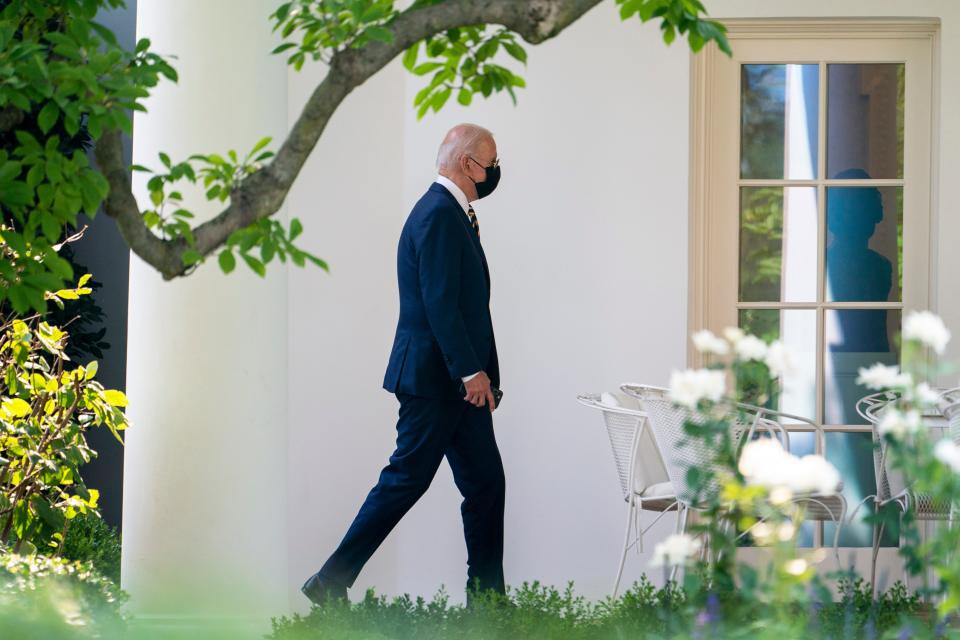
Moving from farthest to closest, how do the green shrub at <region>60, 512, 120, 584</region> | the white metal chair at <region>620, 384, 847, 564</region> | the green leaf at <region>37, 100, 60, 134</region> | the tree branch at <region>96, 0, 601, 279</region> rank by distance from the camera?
the green shrub at <region>60, 512, 120, 584</region>
the white metal chair at <region>620, 384, 847, 564</region>
the tree branch at <region>96, 0, 601, 279</region>
the green leaf at <region>37, 100, 60, 134</region>

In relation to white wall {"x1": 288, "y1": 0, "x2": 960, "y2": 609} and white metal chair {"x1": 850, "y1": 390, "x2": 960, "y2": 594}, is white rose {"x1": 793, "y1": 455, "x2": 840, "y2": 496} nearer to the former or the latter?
white metal chair {"x1": 850, "y1": 390, "x2": 960, "y2": 594}

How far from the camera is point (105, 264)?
6.81 metres

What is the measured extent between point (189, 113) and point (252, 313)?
73 cm

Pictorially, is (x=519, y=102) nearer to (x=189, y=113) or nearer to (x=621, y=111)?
(x=621, y=111)

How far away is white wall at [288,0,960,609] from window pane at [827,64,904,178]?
0.24 meters

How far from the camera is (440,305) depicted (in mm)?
4199

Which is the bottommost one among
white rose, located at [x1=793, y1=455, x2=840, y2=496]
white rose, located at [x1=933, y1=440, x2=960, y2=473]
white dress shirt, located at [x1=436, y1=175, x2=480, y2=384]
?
white rose, located at [x1=793, y1=455, x2=840, y2=496]

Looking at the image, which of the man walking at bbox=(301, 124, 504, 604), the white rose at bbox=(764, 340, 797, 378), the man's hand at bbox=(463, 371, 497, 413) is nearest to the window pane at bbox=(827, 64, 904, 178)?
the man walking at bbox=(301, 124, 504, 604)

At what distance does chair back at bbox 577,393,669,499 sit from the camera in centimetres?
441

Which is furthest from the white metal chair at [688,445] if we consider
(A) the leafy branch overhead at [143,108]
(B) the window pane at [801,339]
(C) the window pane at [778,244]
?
(A) the leafy branch overhead at [143,108]

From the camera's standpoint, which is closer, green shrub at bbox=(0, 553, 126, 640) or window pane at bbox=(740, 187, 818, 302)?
green shrub at bbox=(0, 553, 126, 640)

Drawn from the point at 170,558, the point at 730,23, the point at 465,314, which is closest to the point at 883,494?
the point at 465,314

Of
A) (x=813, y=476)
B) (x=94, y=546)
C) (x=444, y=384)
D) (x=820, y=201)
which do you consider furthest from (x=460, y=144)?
(x=813, y=476)

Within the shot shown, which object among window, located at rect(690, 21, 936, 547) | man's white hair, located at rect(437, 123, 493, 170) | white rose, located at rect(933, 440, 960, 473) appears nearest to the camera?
white rose, located at rect(933, 440, 960, 473)
